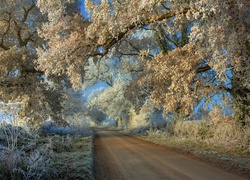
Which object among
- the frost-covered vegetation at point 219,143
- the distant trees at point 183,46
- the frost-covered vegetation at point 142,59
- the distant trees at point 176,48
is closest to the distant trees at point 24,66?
the frost-covered vegetation at point 142,59

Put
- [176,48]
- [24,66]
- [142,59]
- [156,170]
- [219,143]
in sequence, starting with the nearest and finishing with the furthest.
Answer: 1. [156,170]
2. [176,48]
3. [142,59]
4. [219,143]
5. [24,66]

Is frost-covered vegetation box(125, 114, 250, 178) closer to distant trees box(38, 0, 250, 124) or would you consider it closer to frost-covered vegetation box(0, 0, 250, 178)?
frost-covered vegetation box(0, 0, 250, 178)

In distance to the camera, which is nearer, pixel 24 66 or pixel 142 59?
pixel 142 59

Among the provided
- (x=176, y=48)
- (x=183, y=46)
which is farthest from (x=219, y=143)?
(x=176, y=48)

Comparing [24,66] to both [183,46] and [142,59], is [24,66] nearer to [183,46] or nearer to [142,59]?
[142,59]

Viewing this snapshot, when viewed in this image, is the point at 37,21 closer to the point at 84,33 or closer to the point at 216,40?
the point at 84,33

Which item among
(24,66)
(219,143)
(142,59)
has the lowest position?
(219,143)

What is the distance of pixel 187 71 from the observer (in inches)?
394

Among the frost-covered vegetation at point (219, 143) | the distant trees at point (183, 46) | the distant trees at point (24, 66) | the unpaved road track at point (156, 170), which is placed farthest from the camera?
the distant trees at point (24, 66)

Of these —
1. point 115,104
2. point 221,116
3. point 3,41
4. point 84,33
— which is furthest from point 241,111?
point 115,104

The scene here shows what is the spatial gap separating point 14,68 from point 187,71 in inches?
430

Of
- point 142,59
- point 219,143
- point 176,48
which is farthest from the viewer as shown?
point 219,143

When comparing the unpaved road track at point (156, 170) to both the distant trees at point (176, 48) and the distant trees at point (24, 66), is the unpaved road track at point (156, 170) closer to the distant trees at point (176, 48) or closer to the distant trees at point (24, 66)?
the distant trees at point (176, 48)

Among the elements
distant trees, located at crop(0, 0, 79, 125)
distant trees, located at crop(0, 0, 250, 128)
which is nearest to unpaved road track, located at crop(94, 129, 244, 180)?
distant trees, located at crop(0, 0, 250, 128)
